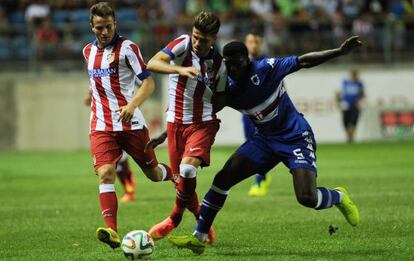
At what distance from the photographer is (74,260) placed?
8.97 meters

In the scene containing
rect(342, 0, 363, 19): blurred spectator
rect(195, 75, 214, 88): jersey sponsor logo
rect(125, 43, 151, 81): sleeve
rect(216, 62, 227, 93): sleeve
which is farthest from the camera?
rect(342, 0, 363, 19): blurred spectator

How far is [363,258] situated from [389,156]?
15339 millimetres

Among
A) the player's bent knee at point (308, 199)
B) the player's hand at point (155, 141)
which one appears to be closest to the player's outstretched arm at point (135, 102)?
the player's hand at point (155, 141)

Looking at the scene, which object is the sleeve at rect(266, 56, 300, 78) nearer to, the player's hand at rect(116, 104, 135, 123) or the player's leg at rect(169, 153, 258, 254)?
the player's leg at rect(169, 153, 258, 254)

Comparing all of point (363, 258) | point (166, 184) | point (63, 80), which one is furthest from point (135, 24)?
point (363, 258)

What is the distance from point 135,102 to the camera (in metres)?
9.61

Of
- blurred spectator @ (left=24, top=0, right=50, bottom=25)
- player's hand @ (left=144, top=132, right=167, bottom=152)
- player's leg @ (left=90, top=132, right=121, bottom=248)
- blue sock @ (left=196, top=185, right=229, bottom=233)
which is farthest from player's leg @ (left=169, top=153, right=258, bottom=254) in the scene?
blurred spectator @ (left=24, top=0, right=50, bottom=25)

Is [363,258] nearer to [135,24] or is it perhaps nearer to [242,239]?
[242,239]

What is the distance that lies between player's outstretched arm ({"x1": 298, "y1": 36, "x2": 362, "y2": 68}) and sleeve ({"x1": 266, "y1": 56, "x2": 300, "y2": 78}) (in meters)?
0.08

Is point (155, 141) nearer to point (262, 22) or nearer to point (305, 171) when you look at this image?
point (305, 171)

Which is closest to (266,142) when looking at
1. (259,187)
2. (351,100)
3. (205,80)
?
(205,80)

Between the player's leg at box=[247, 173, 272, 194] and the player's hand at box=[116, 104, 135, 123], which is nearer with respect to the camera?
the player's hand at box=[116, 104, 135, 123]

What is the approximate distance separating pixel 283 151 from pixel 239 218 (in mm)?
3129

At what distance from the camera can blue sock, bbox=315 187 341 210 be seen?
9.43 m
